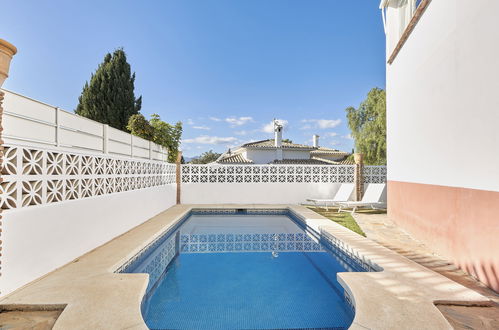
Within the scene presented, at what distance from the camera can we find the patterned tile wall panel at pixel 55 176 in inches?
126

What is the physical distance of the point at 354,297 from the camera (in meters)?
2.89

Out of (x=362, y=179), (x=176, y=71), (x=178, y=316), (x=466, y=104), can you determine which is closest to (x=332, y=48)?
(x=362, y=179)

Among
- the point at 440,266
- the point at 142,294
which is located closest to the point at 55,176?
the point at 142,294

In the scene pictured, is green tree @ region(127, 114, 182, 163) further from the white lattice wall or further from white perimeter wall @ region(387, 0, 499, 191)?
white perimeter wall @ region(387, 0, 499, 191)

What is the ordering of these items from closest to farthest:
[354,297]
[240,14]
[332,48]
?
[354,297] < [240,14] < [332,48]

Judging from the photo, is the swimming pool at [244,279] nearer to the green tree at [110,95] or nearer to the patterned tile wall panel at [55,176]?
the patterned tile wall panel at [55,176]

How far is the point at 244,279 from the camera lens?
417 centimetres

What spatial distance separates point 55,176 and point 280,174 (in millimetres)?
9176

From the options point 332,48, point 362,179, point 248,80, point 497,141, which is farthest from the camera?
point 248,80

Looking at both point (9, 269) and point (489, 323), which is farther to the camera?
point (9, 269)

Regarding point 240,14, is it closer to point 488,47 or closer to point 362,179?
point 362,179

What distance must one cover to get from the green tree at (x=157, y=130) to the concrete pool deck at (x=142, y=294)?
22.3 feet

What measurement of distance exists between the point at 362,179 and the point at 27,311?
1158 centimetres

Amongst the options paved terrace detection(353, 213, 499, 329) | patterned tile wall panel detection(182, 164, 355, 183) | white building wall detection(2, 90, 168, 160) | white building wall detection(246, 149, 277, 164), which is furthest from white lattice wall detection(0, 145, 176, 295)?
white building wall detection(246, 149, 277, 164)
